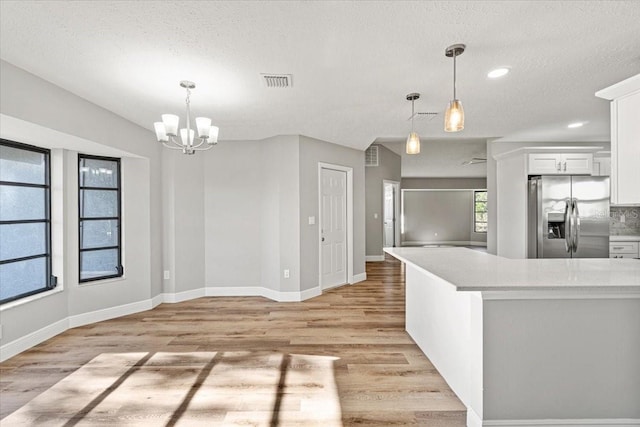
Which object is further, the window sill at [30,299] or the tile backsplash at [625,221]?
the tile backsplash at [625,221]

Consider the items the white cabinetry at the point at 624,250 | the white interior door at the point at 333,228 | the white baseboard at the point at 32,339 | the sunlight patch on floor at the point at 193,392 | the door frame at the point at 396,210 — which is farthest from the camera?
the door frame at the point at 396,210

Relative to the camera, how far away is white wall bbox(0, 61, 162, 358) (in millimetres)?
Answer: 2617

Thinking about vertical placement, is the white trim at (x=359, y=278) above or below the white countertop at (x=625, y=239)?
below

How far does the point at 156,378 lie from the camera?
253cm

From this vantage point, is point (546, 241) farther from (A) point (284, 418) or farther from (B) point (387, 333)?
(A) point (284, 418)

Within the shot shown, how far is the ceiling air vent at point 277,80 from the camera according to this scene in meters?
2.66

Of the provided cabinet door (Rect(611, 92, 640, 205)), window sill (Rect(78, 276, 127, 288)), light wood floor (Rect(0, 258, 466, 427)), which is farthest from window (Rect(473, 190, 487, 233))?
window sill (Rect(78, 276, 127, 288))

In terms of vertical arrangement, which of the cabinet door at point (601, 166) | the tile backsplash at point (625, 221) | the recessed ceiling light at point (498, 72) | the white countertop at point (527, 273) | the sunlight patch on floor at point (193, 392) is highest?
the recessed ceiling light at point (498, 72)

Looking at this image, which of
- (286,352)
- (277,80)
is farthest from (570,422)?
(277,80)

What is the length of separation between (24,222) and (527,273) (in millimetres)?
4473

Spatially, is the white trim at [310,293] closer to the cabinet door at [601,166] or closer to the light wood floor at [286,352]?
the light wood floor at [286,352]

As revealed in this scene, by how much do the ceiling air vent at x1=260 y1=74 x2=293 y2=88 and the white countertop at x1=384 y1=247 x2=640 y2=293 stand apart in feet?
5.83

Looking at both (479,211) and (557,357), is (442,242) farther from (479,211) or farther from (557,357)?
(557,357)

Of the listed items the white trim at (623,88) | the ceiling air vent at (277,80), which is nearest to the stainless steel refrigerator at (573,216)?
the white trim at (623,88)
